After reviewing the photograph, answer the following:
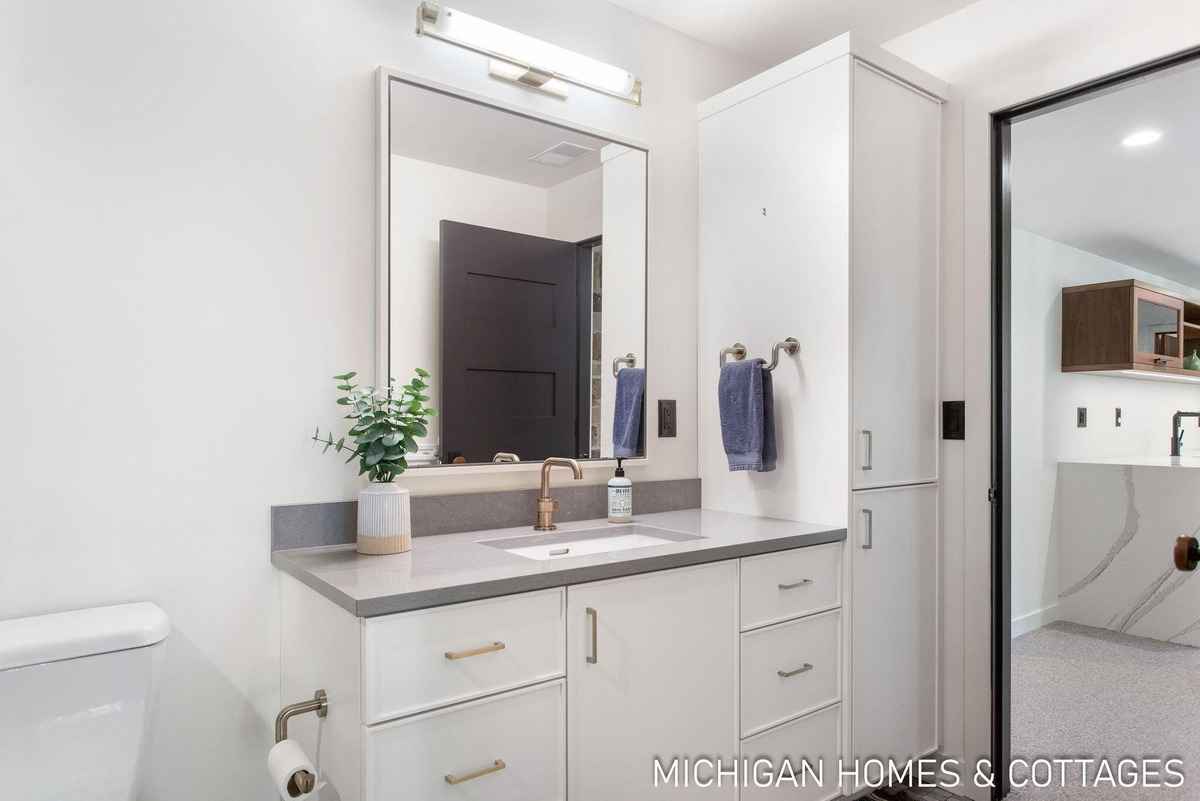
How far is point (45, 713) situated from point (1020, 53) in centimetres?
272

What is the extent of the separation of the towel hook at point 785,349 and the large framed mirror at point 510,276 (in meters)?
0.39

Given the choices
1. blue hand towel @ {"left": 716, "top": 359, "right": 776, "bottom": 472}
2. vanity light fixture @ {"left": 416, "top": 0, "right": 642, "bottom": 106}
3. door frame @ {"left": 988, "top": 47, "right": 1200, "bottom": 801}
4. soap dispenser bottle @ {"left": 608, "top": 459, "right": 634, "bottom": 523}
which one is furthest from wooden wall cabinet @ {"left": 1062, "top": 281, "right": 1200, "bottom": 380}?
vanity light fixture @ {"left": 416, "top": 0, "right": 642, "bottom": 106}

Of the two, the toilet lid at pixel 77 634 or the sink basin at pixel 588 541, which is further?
the sink basin at pixel 588 541

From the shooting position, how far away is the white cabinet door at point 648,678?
147 centimetres

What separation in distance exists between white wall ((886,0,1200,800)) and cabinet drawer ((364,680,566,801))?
1.38 metres

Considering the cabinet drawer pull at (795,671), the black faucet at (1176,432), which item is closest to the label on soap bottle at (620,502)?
the cabinet drawer pull at (795,671)

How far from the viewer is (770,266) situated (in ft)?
7.11

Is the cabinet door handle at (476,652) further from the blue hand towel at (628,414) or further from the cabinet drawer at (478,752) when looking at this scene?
the blue hand towel at (628,414)

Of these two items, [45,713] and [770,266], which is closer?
[45,713]

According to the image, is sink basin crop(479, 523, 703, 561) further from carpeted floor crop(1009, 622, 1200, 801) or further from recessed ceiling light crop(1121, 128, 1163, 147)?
recessed ceiling light crop(1121, 128, 1163, 147)

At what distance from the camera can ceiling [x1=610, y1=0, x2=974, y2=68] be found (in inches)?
87.7

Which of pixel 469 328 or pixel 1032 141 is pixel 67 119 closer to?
pixel 469 328

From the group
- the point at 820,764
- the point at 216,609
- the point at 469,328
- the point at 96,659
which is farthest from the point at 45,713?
the point at 820,764

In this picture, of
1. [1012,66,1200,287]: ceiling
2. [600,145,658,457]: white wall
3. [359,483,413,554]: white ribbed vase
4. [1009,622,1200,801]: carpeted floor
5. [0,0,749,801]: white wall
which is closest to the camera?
[0,0,749,801]: white wall
